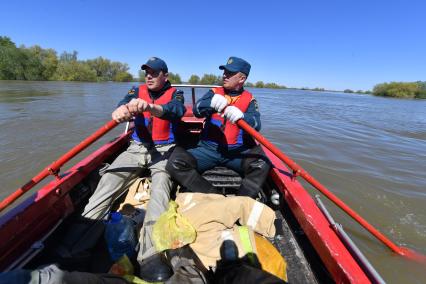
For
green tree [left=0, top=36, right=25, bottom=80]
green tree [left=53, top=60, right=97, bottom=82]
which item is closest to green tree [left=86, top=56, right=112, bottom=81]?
green tree [left=53, top=60, right=97, bottom=82]

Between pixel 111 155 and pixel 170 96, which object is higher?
pixel 170 96

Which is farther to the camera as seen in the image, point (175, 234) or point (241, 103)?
point (241, 103)

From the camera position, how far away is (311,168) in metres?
5.57

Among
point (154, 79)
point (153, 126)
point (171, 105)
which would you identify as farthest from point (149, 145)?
point (154, 79)

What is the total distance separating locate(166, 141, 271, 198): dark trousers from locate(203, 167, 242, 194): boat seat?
0.17 ft

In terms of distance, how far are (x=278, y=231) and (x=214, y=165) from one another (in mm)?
979

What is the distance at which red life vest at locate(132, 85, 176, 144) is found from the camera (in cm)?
281

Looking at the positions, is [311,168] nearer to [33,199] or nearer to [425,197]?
[425,197]

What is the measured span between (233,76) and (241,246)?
1.76 m

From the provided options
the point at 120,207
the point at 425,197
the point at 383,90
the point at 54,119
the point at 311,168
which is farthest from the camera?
the point at 383,90

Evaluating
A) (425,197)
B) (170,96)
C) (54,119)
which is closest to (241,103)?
(170,96)

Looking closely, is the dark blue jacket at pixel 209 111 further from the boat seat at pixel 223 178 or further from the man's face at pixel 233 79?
the boat seat at pixel 223 178

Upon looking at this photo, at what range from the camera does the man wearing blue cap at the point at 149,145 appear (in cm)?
225

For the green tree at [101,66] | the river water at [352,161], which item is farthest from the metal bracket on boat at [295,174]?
the green tree at [101,66]
